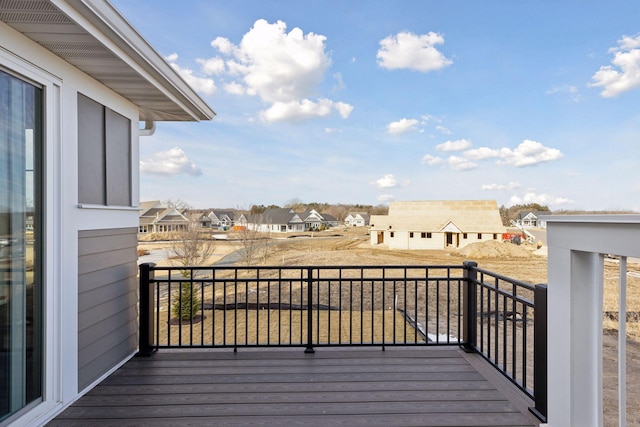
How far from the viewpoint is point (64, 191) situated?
2246mm

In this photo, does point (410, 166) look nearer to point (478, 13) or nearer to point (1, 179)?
point (478, 13)

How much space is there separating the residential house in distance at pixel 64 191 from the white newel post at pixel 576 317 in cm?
263

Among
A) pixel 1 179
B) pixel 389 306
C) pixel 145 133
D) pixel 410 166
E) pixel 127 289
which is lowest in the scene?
pixel 389 306

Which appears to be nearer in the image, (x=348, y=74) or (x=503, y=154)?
(x=348, y=74)

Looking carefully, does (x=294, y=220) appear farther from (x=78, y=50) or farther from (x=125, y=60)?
(x=78, y=50)

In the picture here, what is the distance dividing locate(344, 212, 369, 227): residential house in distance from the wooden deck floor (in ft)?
163

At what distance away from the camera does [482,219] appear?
76.3ft

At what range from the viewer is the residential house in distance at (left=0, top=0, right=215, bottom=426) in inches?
72.1

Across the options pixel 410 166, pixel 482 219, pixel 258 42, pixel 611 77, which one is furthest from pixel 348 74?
pixel 482 219

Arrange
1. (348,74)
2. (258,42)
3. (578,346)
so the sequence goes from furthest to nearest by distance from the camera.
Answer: (348,74) < (258,42) < (578,346)

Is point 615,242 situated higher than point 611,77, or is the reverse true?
point 611,77

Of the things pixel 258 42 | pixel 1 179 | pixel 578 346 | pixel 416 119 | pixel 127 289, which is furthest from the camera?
pixel 416 119

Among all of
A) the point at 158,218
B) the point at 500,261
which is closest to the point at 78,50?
the point at 500,261

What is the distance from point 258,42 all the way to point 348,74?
6.35 meters
